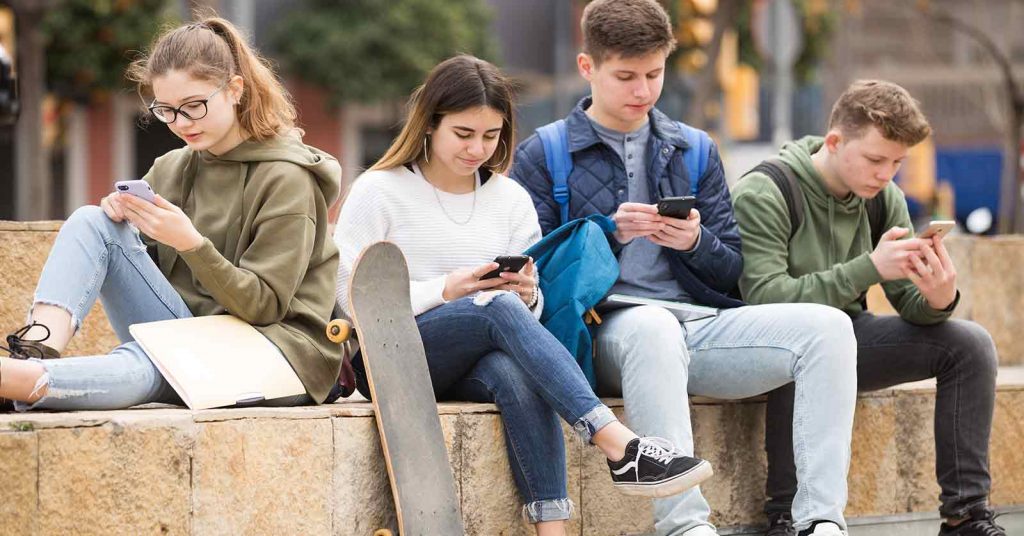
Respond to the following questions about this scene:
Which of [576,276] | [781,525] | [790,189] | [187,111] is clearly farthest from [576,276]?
[187,111]

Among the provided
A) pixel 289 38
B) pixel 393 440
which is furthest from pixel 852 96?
pixel 289 38

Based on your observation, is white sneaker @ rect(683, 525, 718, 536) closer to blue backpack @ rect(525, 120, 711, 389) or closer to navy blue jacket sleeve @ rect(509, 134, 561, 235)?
blue backpack @ rect(525, 120, 711, 389)

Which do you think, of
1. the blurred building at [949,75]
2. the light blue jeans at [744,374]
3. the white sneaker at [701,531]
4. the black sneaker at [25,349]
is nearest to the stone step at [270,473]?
the black sneaker at [25,349]

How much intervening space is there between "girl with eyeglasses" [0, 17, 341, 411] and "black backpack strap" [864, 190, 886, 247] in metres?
1.99

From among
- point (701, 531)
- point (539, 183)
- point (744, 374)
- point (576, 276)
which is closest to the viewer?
point (701, 531)

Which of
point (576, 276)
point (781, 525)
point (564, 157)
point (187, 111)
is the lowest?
point (781, 525)

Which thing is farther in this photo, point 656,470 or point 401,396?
point 401,396

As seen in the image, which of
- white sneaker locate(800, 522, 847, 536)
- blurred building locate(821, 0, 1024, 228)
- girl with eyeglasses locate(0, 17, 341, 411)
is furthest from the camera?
blurred building locate(821, 0, 1024, 228)

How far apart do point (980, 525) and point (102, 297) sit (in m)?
2.90

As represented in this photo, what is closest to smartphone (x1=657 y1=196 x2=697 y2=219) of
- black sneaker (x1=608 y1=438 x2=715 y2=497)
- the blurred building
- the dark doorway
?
black sneaker (x1=608 y1=438 x2=715 y2=497)

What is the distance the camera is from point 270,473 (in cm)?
395

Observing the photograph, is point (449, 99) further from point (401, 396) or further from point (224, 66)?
point (401, 396)

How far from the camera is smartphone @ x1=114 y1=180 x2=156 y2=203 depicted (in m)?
3.92

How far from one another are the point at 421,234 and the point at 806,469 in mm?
1384
